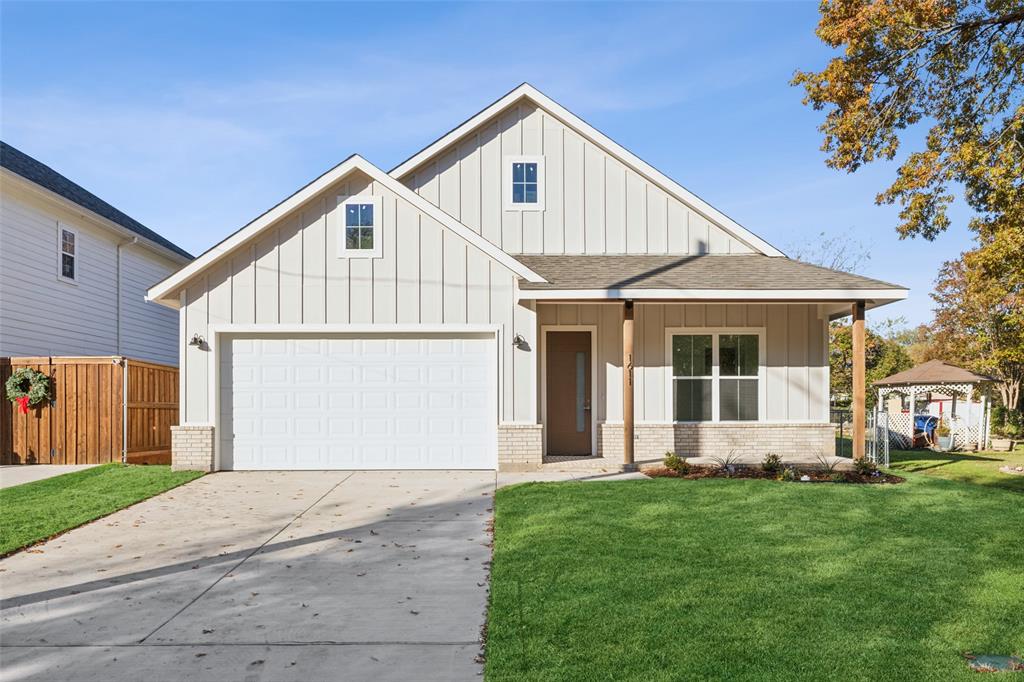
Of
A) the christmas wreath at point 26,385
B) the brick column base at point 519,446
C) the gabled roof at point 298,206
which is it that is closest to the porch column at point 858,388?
the brick column base at point 519,446

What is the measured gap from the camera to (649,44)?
13758mm

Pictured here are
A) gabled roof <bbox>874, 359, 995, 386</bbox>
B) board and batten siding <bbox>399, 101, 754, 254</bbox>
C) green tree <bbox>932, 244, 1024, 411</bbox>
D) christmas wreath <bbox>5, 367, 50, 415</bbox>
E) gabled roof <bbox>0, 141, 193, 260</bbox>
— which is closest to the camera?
christmas wreath <bbox>5, 367, 50, 415</bbox>

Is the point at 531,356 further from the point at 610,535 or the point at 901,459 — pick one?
the point at 901,459

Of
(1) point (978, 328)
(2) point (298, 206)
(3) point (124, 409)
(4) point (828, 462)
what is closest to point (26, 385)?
(3) point (124, 409)

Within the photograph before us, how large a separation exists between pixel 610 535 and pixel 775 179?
19866 millimetres

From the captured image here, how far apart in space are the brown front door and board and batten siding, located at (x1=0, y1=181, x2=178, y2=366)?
11220mm

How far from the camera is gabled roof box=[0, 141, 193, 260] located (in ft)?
51.8

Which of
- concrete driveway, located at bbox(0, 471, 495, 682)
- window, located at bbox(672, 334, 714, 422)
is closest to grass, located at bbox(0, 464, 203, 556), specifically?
concrete driveway, located at bbox(0, 471, 495, 682)

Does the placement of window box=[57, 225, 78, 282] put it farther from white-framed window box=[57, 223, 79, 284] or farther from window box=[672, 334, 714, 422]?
window box=[672, 334, 714, 422]

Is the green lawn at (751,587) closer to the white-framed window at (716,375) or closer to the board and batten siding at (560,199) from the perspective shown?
the white-framed window at (716,375)

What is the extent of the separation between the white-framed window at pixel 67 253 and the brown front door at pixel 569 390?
1175 cm

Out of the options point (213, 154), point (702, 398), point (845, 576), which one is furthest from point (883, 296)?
point (213, 154)

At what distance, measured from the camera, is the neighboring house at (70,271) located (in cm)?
1508

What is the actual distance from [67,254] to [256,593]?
1473 cm
